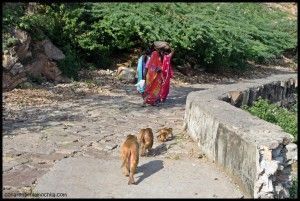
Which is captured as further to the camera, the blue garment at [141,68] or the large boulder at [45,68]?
the large boulder at [45,68]

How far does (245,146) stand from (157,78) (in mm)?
5631

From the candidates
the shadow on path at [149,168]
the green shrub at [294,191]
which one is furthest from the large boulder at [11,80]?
the green shrub at [294,191]

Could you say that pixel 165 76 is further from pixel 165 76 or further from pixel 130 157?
pixel 130 157

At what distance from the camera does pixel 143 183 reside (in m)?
5.71

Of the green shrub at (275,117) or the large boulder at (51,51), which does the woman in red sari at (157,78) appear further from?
the large boulder at (51,51)

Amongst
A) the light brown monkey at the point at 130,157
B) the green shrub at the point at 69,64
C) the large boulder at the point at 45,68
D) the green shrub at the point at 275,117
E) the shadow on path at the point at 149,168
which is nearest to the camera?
the light brown monkey at the point at 130,157

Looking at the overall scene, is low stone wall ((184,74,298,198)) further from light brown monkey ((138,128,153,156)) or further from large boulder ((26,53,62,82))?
large boulder ((26,53,62,82))

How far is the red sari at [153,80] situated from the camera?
1073 cm

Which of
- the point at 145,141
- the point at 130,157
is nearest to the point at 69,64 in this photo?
the point at 145,141

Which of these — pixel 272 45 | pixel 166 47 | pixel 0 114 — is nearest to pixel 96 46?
pixel 166 47

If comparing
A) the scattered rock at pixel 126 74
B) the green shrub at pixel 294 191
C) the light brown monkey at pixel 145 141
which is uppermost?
the light brown monkey at pixel 145 141

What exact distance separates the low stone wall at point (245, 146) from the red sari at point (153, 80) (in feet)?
9.22

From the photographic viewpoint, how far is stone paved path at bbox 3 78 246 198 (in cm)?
554

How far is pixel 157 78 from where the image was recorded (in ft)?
35.9
